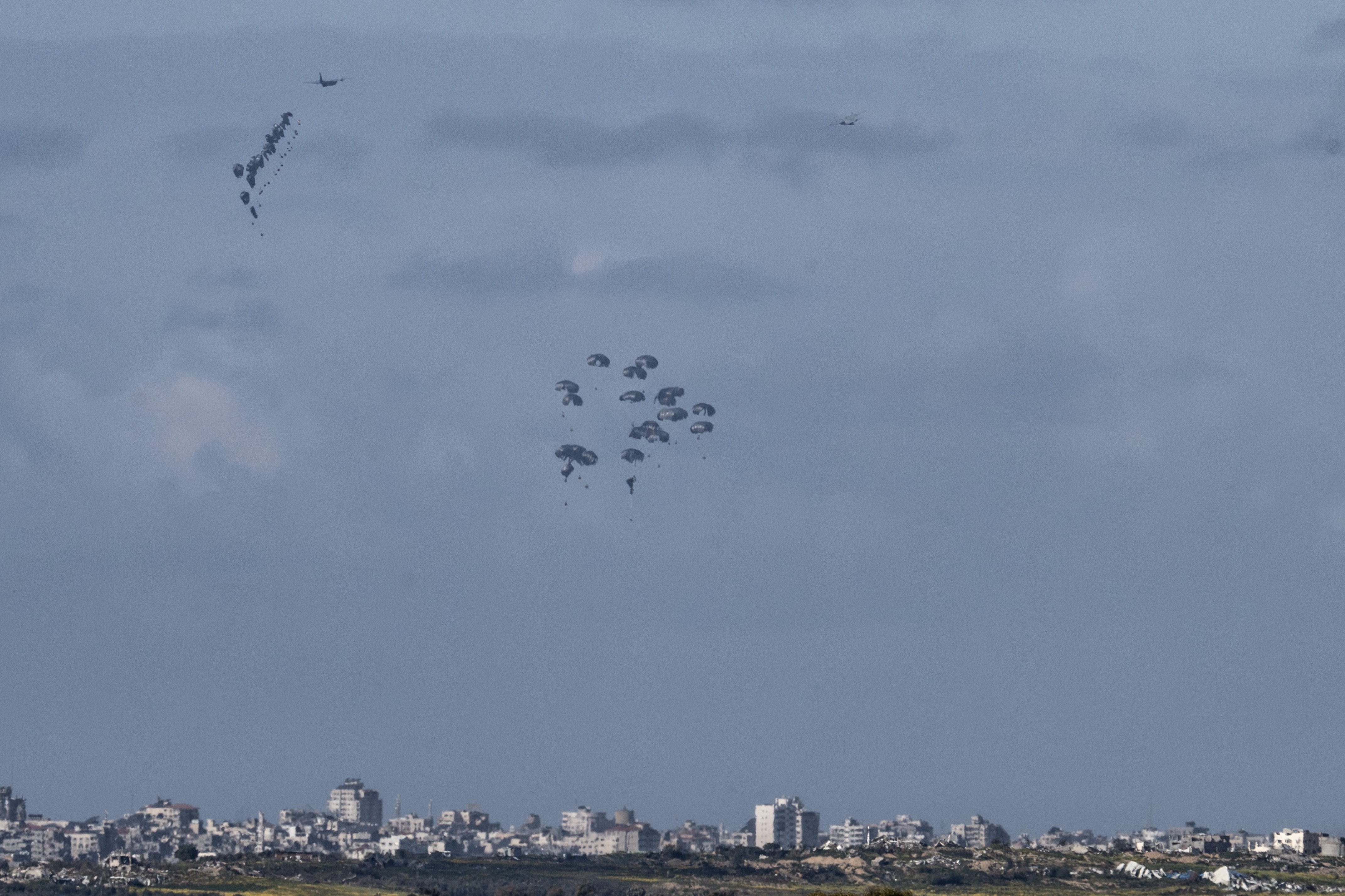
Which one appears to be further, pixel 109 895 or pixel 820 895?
pixel 109 895

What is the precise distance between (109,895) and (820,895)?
240 feet

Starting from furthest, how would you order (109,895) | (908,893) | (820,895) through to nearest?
(109,895), (820,895), (908,893)

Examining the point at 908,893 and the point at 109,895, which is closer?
the point at 908,893

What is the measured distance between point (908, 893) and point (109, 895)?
287 ft

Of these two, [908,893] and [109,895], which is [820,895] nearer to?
[908,893]

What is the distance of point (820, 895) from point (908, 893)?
19.8 metres

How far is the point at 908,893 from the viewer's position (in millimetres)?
147625

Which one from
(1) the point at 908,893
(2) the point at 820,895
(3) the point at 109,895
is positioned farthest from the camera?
(3) the point at 109,895

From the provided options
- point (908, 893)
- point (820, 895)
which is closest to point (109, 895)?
point (820, 895)

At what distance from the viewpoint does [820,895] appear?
546 ft

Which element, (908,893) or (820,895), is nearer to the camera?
(908,893)

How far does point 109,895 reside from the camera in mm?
199875
